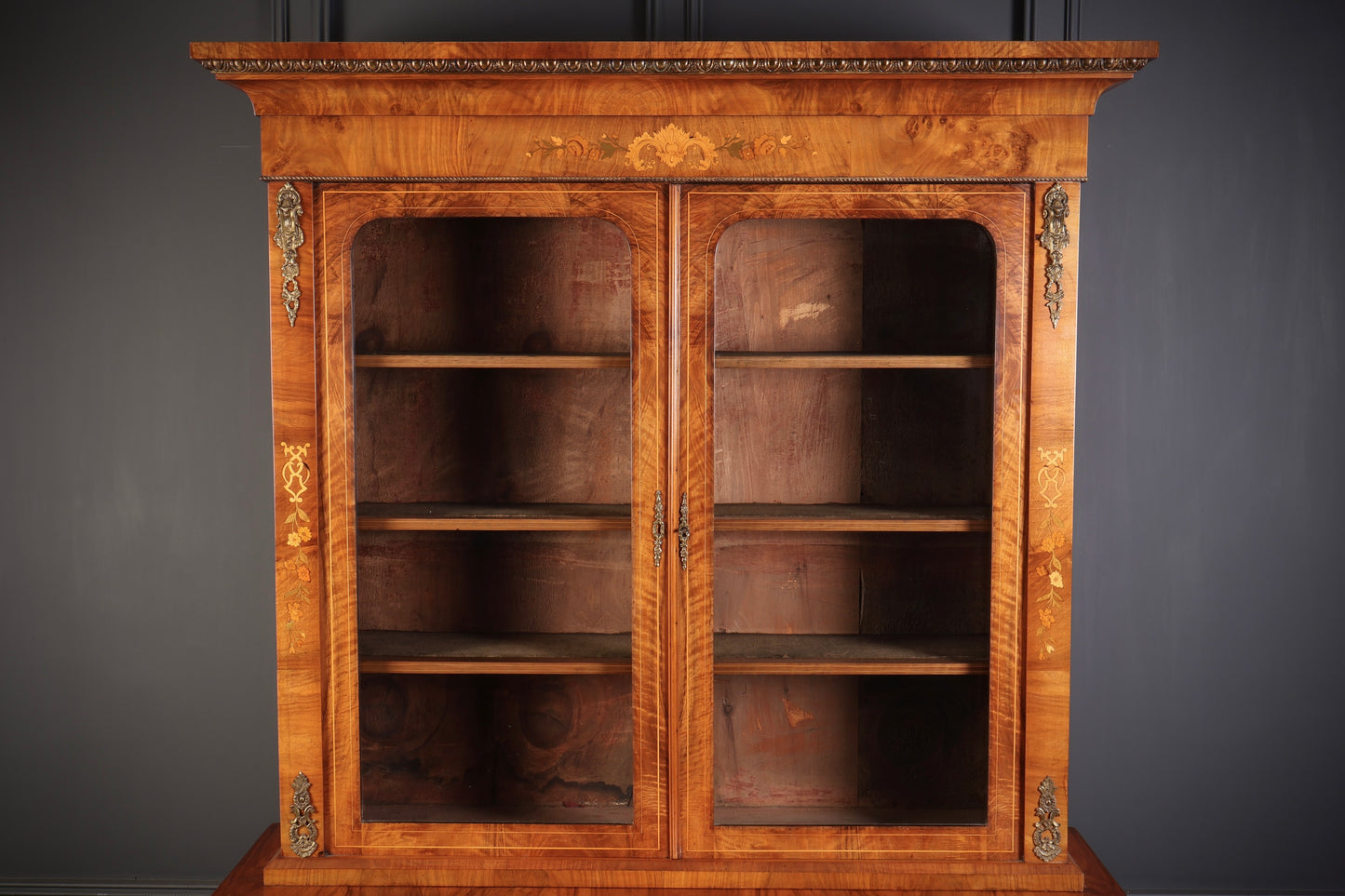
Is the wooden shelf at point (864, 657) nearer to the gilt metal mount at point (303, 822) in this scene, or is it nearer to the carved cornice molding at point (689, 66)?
the gilt metal mount at point (303, 822)

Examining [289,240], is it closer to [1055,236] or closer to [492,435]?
[492,435]

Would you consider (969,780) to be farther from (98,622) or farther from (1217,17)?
(98,622)

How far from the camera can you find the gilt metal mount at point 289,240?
1.53 metres

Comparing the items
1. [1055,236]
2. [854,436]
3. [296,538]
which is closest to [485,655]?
[296,538]

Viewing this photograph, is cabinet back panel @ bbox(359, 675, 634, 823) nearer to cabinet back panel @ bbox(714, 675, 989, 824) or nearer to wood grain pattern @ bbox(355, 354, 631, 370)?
cabinet back panel @ bbox(714, 675, 989, 824)

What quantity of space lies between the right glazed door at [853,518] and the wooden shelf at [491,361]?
14 centimetres

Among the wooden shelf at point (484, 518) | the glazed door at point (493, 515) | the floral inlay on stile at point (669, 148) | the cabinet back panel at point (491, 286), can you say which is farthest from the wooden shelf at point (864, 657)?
the floral inlay on stile at point (669, 148)

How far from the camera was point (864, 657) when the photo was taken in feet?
5.45

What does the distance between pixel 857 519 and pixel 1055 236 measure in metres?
0.55

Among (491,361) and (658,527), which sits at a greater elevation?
(491,361)

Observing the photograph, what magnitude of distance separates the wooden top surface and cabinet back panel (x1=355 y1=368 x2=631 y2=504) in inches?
19.2

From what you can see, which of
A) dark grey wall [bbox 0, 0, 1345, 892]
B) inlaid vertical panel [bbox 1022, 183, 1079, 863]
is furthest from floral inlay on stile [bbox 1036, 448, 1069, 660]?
dark grey wall [bbox 0, 0, 1345, 892]

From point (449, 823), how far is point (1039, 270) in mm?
1317

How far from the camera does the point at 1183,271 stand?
6.60 ft
